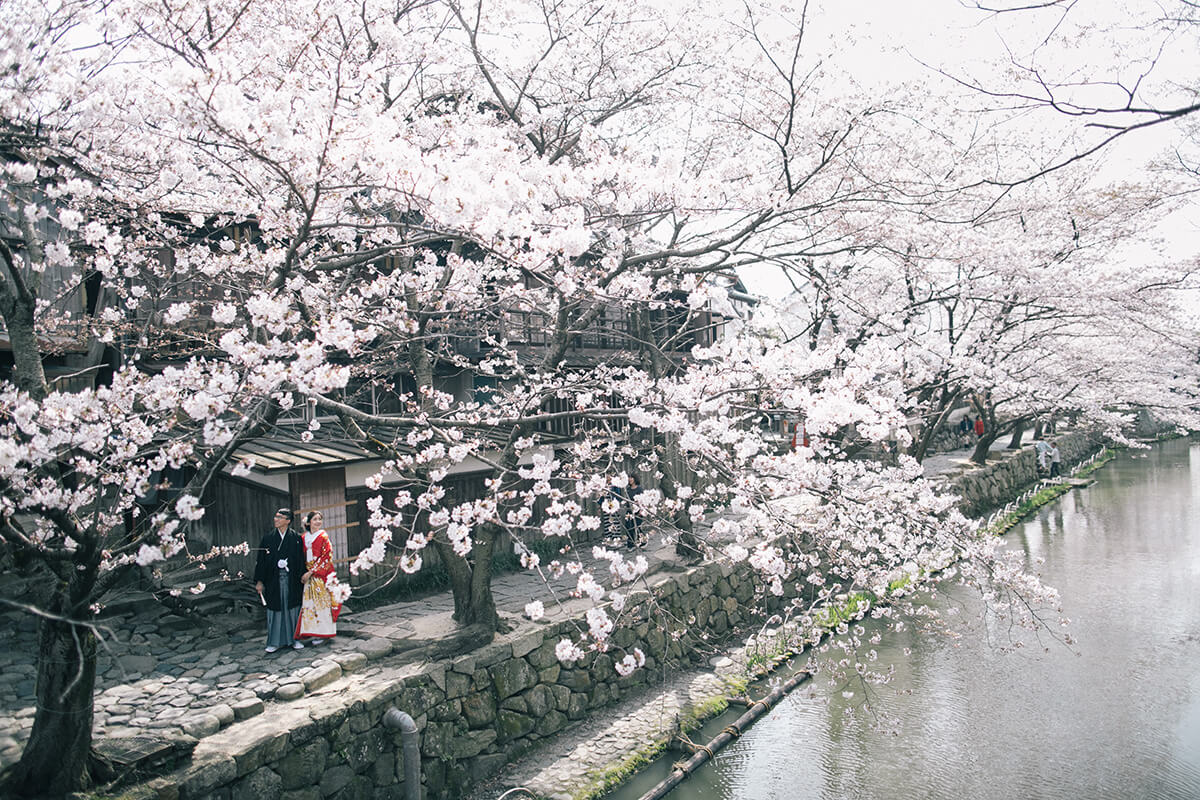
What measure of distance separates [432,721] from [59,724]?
10.2 feet

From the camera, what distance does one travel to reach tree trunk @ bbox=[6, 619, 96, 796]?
4.82 metres

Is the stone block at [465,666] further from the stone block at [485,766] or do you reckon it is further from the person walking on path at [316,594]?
the person walking on path at [316,594]

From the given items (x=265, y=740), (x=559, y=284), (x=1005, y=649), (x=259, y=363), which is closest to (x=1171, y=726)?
(x=1005, y=649)

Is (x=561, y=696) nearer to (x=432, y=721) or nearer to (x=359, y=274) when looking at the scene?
(x=432, y=721)

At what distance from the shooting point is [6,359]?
8.93 m

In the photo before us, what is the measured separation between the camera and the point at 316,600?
784 cm

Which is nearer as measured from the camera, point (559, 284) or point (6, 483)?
point (6, 483)

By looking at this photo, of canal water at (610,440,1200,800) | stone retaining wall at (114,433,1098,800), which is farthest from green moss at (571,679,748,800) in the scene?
stone retaining wall at (114,433,1098,800)

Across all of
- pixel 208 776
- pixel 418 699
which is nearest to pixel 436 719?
pixel 418 699

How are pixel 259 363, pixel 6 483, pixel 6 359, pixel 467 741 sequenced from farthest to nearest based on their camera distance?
pixel 6 359, pixel 467 741, pixel 259 363, pixel 6 483

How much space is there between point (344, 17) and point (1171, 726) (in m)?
12.8

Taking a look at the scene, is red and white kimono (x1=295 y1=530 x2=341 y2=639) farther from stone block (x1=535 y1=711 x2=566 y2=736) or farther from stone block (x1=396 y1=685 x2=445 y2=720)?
stone block (x1=535 y1=711 x2=566 y2=736)

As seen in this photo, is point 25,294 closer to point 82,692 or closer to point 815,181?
point 82,692

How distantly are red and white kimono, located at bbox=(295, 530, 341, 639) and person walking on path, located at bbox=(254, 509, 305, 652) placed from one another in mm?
74
